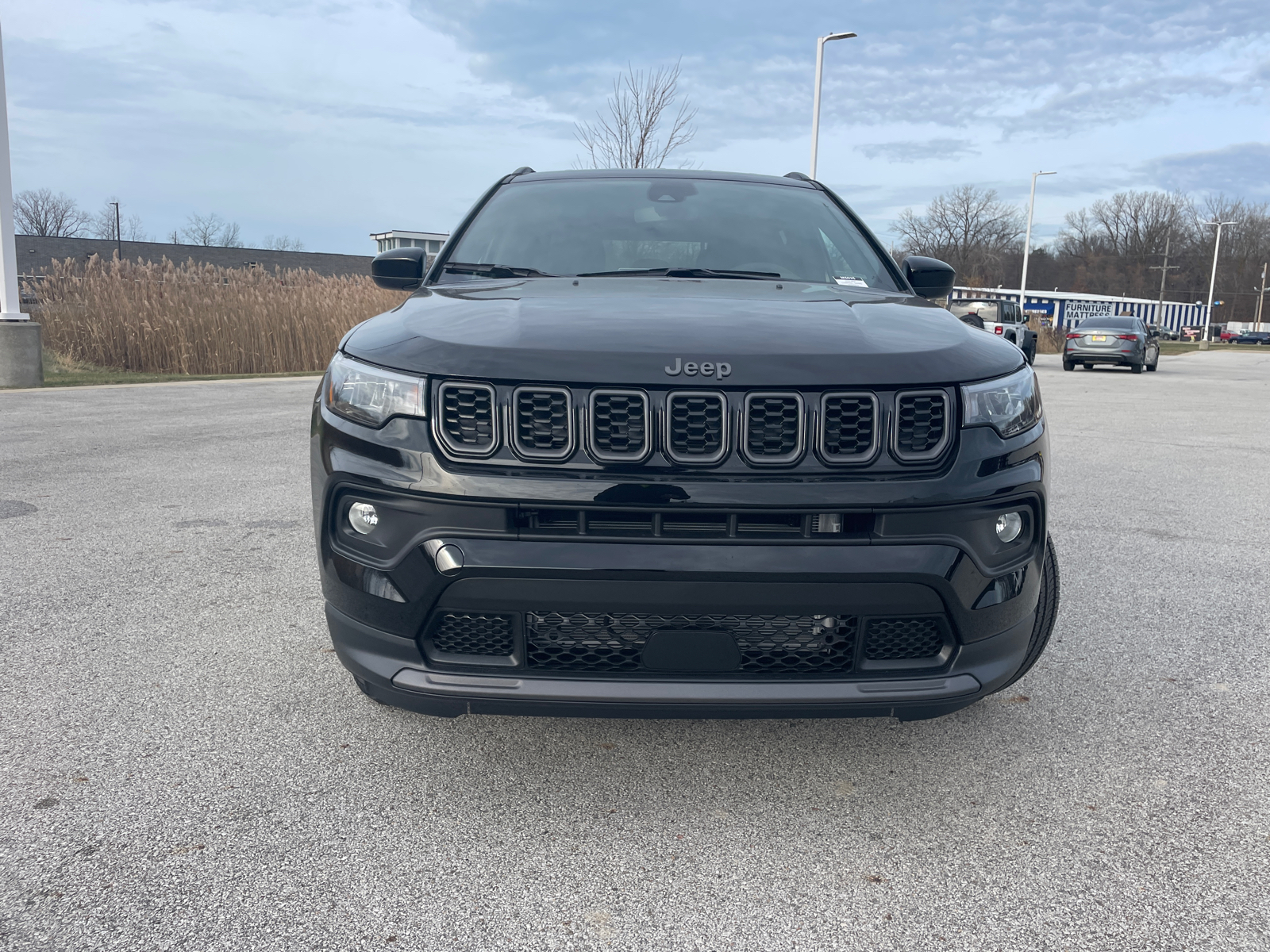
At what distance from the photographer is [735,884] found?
2008 millimetres

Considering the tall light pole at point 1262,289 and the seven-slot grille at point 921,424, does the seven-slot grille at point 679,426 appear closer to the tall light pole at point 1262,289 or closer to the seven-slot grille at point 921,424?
the seven-slot grille at point 921,424

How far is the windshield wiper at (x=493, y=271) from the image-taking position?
3.04 meters

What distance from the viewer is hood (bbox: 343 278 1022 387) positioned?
80.7 inches

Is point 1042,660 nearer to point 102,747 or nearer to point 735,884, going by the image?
point 735,884

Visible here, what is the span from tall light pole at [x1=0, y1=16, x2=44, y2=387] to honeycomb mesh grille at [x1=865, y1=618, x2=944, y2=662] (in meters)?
13.1

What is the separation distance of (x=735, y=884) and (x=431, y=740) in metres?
1.00

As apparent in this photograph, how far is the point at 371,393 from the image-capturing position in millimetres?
2174

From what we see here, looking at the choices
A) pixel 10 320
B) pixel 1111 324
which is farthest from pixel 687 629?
pixel 1111 324

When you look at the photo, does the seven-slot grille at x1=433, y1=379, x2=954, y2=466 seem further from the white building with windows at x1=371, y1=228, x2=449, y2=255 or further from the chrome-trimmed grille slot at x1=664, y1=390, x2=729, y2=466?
the white building with windows at x1=371, y1=228, x2=449, y2=255

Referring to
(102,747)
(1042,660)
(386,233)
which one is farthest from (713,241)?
(386,233)

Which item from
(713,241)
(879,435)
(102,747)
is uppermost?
(713,241)

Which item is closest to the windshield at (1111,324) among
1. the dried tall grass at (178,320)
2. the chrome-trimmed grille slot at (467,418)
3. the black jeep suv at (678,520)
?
the dried tall grass at (178,320)

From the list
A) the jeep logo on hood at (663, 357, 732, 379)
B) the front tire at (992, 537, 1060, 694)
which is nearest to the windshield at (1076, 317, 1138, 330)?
the front tire at (992, 537, 1060, 694)

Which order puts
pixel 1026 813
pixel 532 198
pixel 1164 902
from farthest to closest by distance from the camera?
1. pixel 532 198
2. pixel 1026 813
3. pixel 1164 902
